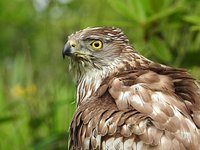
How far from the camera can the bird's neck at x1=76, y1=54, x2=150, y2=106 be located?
6352 mm

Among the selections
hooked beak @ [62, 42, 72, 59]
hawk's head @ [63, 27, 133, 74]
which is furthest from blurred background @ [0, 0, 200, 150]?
hooked beak @ [62, 42, 72, 59]

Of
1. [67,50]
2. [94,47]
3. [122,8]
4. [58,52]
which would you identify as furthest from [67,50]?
[58,52]

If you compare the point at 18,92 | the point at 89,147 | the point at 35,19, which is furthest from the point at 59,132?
the point at 35,19

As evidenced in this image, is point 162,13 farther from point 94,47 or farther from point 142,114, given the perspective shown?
point 142,114

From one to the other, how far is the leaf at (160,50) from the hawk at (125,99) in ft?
1.74

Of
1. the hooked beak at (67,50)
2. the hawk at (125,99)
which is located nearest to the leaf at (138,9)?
the hawk at (125,99)

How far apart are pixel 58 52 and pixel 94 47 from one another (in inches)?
177

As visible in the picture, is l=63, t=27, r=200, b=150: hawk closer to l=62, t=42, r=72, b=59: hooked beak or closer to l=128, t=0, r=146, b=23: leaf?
l=62, t=42, r=72, b=59: hooked beak

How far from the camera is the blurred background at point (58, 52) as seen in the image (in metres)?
7.09

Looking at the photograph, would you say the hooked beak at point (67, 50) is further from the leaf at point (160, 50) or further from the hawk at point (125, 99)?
the leaf at point (160, 50)

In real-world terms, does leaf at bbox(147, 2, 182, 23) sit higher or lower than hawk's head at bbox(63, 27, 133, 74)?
higher

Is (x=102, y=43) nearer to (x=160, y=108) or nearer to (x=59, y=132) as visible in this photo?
(x=160, y=108)

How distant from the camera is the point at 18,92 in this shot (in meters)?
9.04

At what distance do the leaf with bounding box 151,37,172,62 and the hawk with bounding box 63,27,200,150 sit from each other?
0.53m
